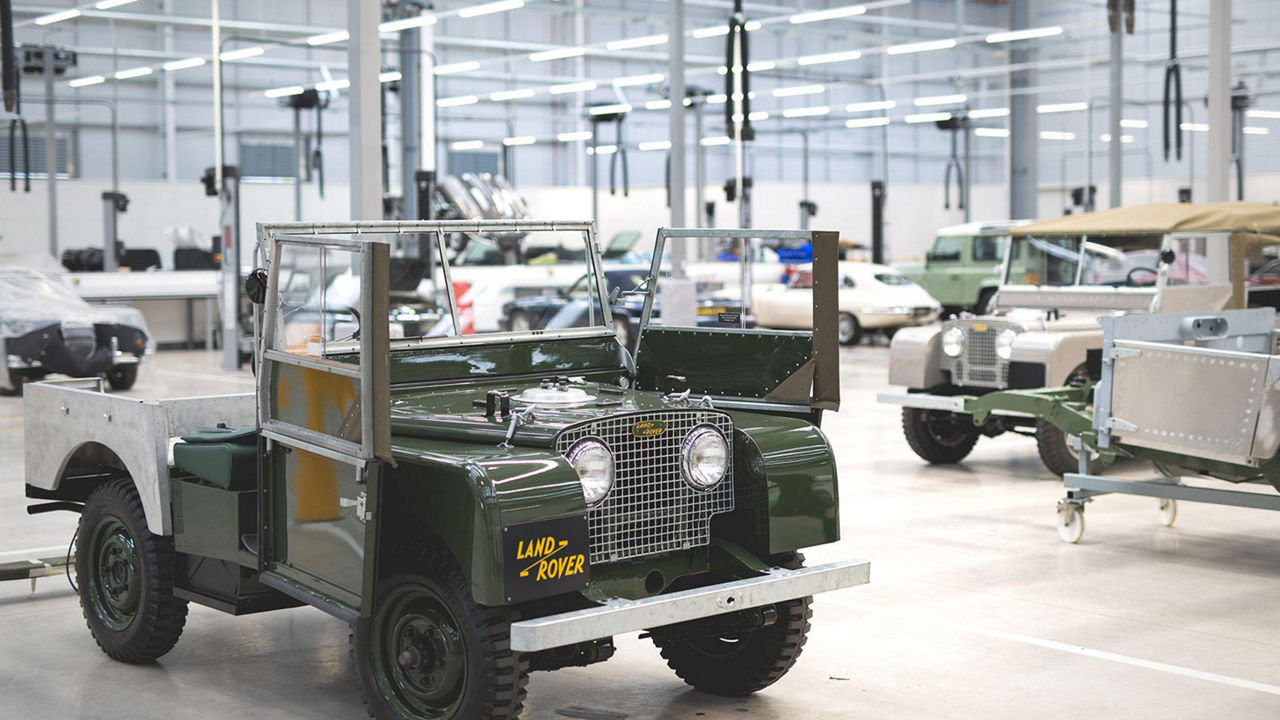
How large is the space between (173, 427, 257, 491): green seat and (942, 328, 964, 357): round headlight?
23.2 ft

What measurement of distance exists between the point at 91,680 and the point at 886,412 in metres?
11.0

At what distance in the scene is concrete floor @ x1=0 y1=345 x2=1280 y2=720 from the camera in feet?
17.1

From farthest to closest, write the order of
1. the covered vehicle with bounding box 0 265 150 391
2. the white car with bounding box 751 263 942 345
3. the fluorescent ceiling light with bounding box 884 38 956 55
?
the fluorescent ceiling light with bounding box 884 38 956 55, the white car with bounding box 751 263 942 345, the covered vehicle with bounding box 0 265 150 391

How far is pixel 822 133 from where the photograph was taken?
46562mm

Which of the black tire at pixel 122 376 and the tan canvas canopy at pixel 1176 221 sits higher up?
the tan canvas canopy at pixel 1176 221

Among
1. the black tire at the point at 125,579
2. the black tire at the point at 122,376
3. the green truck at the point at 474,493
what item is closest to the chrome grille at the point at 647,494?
the green truck at the point at 474,493

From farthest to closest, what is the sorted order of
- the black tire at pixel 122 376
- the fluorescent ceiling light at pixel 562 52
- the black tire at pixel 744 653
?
the fluorescent ceiling light at pixel 562 52, the black tire at pixel 122 376, the black tire at pixel 744 653

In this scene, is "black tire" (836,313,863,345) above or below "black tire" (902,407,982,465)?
above

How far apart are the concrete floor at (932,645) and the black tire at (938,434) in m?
2.37

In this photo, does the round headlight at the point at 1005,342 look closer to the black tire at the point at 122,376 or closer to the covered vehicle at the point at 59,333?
the covered vehicle at the point at 59,333

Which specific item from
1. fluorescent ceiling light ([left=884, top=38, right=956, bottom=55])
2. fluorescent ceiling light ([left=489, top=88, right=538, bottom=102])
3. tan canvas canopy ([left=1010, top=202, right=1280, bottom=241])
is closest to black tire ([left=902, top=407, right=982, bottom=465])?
tan canvas canopy ([left=1010, top=202, right=1280, bottom=241])

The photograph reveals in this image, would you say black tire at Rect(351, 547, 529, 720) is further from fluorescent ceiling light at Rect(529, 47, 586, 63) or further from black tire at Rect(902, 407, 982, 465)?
fluorescent ceiling light at Rect(529, 47, 586, 63)

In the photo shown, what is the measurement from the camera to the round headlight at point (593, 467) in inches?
177

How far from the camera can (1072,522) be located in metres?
8.31
